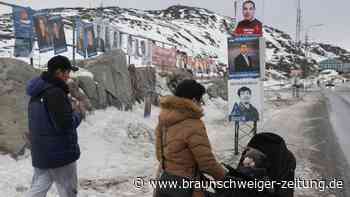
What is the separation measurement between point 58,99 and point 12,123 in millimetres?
5266

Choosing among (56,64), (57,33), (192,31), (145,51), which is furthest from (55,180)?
(192,31)

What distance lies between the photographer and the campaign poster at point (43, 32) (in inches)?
523

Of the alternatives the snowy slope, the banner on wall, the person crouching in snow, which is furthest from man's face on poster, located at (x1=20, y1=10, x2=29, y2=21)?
the snowy slope

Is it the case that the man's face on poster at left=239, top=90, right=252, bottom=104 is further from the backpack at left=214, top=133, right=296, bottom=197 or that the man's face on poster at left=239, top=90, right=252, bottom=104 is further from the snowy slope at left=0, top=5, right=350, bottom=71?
the snowy slope at left=0, top=5, right=350, bottom=71

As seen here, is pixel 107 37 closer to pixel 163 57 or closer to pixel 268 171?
pixel 163 57

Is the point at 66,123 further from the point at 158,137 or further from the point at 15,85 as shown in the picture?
the point at 15,85

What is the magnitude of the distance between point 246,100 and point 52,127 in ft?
20.5

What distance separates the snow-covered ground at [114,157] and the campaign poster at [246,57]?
6.15ft

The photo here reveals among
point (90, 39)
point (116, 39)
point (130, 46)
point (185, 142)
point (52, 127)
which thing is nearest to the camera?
point (185, 142)

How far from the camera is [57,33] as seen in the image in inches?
571

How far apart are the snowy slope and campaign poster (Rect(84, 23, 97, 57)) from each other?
5425 cm

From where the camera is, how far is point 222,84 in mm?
31188

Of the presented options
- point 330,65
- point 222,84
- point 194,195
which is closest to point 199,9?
point 330,65

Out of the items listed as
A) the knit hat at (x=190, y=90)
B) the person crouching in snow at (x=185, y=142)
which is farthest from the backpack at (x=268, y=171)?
the knit hat at (x=190, y=90)
